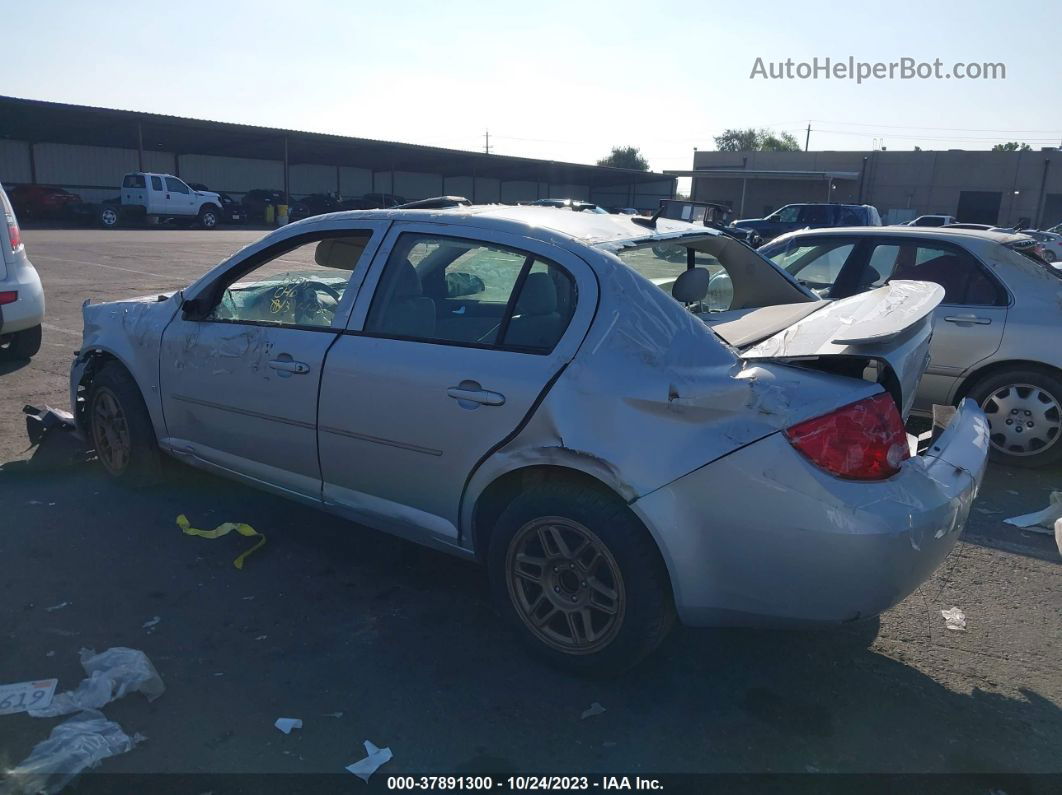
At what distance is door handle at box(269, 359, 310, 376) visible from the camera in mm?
3688

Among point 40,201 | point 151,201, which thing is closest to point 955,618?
point 151,201

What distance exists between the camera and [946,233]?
19.7ft

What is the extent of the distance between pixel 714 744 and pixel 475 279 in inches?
84.1

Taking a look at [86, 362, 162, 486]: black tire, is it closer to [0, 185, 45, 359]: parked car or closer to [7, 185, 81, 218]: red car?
[0, 185, 45, 359]: parked car

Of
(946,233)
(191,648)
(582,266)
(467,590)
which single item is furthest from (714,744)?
(946,233)

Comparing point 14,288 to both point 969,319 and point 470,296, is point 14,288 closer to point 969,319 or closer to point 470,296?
point 470,296

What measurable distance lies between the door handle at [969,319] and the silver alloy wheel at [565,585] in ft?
13.0

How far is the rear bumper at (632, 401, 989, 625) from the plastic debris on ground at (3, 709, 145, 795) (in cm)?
187

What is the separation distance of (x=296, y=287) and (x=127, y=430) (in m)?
1.41

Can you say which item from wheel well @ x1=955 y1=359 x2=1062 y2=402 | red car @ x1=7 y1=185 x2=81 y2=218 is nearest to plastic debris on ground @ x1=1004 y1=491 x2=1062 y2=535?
wheel well @ x1=955 y1=359 x2=1062 y2=402

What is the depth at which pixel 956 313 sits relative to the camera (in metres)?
5.71

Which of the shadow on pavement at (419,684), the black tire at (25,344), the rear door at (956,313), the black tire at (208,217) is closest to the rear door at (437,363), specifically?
the shadow on pavement at (419,684)

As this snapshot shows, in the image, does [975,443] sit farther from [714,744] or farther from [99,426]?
[99,426]

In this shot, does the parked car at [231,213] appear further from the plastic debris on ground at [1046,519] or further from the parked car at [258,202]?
the plastic debris on ground at [1046,519]
